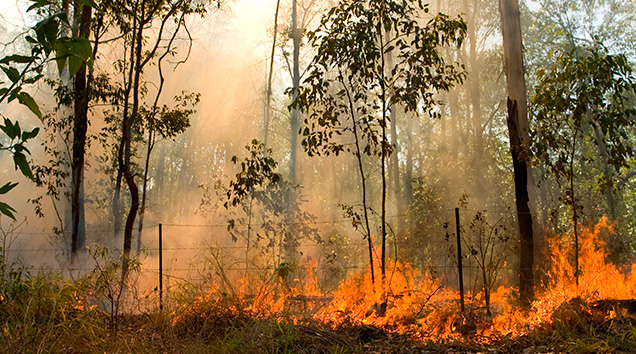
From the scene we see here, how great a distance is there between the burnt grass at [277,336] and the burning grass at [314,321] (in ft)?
0.03

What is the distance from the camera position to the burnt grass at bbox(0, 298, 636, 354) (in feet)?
12.8

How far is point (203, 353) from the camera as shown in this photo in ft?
12.7

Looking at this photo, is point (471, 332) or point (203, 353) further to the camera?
point (471, 332)

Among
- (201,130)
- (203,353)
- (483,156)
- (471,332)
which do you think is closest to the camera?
(203,353)

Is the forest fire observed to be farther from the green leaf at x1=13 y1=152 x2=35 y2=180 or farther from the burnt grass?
the green leaf at x1=13 y1=152 x2=35 y2=180

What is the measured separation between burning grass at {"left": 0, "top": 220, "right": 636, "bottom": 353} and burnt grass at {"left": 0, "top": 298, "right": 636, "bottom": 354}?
0.01 metres

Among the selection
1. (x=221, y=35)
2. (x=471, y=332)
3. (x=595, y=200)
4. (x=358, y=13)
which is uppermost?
(x=221, y=35)

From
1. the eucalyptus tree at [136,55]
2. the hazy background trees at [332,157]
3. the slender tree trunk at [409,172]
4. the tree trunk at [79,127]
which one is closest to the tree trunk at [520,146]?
the hazy background trees at [332,157]

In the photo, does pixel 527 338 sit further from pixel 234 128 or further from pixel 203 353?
pixel 234 128

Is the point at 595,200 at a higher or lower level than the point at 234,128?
lower

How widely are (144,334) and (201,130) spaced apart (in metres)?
26.5

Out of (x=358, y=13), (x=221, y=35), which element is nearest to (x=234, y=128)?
(x=221, y=35)

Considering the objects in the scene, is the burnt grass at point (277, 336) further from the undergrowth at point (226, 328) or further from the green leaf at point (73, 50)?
the green leaf at point (73, 50)

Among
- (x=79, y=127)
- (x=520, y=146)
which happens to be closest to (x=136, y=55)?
(x=79, y=127)
